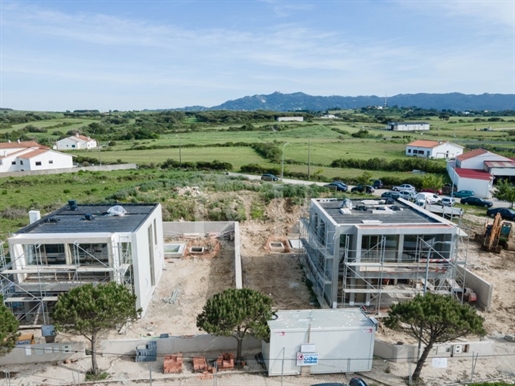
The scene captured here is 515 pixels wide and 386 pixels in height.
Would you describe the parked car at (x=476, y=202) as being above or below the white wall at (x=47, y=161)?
below

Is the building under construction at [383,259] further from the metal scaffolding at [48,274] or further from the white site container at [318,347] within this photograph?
the metal scaffolding at [48,274]

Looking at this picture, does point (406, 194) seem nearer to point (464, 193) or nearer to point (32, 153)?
point (464, 193)

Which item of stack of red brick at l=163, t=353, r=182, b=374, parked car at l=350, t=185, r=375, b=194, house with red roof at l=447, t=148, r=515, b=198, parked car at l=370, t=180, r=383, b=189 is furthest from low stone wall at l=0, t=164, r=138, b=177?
stack of red brick at l=163, t=353, r=182, b=374

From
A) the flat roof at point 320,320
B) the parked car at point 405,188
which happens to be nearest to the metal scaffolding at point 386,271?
the flat roof at point 320,320

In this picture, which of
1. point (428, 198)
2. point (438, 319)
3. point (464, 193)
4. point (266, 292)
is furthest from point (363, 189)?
point (438, 319)

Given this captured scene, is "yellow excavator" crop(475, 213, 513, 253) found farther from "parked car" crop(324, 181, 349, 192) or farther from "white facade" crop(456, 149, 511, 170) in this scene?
"white facade" crop(456, 149, 511, 170)

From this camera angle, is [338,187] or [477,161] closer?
[338,187]
